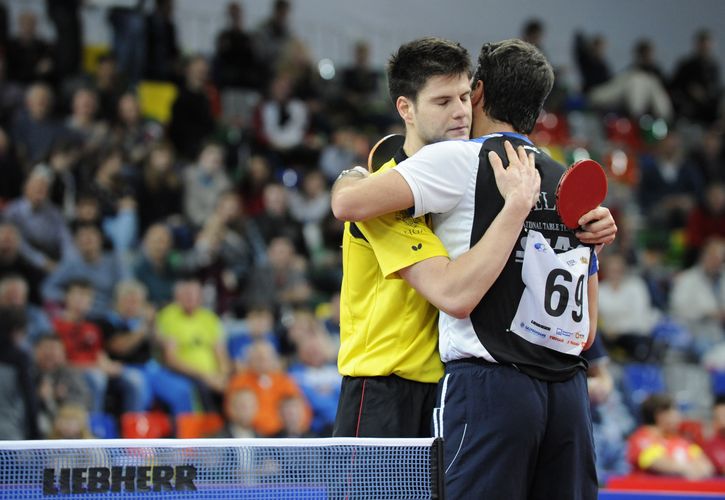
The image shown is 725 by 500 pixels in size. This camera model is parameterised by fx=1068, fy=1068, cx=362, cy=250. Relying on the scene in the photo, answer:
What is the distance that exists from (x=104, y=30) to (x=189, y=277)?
6491 mm

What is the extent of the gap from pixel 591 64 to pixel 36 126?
35.8ft

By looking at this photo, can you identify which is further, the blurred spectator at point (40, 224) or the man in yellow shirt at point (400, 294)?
the blurred spectator at point (40, 224)

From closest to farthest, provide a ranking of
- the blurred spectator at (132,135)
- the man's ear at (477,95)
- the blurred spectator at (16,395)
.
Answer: the man's ear at (477,95) < the blurred spectator at (16,395) < the blurred spectator at (132,135)

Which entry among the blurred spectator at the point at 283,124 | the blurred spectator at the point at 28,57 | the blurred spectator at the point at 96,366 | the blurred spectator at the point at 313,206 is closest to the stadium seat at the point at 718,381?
the blurred spectator at the point at 313,206

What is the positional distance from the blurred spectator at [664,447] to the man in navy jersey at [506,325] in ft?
22.3

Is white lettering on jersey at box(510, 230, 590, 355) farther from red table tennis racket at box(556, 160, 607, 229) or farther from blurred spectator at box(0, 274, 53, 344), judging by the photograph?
blurred spectator at box(0, 274, 53, 344)

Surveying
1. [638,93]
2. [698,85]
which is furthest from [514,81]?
[698,85]

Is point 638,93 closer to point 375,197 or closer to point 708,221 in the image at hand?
point 708,221

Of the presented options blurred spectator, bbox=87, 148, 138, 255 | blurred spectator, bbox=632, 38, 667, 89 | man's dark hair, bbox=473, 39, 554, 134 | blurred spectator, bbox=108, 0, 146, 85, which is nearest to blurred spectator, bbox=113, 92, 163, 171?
blurred spectator, bbox=87, 148, 138, 255

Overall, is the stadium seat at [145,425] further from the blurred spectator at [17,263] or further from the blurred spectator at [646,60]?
the blurred spectator at [646,60]

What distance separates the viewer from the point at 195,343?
1066cm

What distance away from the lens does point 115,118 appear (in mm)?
13203

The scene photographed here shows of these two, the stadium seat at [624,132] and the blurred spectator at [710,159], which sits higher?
the stadium seat at [624,132]

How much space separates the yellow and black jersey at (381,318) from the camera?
4121mm
